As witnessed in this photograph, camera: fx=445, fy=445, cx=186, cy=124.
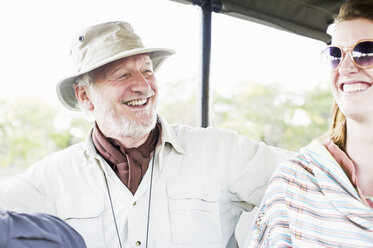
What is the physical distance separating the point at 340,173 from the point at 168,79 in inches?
582

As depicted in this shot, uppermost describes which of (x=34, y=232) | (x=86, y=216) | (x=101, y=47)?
(x=101, y=47)

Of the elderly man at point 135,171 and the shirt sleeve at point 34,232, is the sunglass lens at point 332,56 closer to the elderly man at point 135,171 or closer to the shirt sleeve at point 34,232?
the elderly man at point 135,171

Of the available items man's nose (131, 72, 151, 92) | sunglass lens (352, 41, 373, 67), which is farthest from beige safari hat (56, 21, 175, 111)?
sunglass lens (352, 41, 373, 67)

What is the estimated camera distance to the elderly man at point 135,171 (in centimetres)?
184

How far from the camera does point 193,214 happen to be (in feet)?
6.13

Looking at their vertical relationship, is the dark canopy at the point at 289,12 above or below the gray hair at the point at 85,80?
above

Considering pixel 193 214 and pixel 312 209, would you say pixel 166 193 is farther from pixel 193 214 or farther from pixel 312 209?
pixel 312 209

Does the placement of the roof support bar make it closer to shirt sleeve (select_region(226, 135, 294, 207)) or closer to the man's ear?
shirt sleeve (select_region(226, 135, 294, 207))

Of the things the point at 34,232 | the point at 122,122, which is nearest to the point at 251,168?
the point at 122,122

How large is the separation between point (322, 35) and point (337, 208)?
1231mm

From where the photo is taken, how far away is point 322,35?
2.33 metres

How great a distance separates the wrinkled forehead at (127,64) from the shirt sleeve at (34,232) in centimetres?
86

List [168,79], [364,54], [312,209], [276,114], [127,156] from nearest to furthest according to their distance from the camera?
1. [364,54]
2. [312,209]
3. [127,156]
4. [168,79]
5. [276,114]

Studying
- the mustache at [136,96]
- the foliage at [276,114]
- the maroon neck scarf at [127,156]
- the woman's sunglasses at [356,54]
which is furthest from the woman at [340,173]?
the foliage at [276,114]
